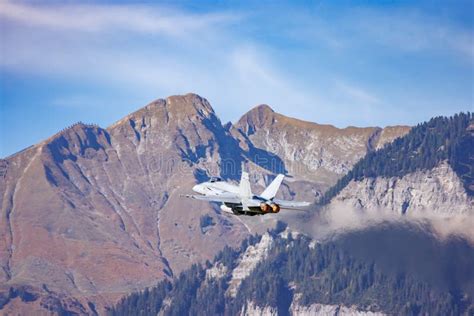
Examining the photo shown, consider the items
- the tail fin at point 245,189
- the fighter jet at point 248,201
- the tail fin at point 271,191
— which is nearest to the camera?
the fighter jet at point 248,201

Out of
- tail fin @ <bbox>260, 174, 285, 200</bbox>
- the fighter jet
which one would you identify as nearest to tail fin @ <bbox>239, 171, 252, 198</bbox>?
the fighter jet

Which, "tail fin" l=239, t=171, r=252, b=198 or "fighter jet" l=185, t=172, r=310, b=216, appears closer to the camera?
"fighter jet" l=185, t=172, r=310, b=216

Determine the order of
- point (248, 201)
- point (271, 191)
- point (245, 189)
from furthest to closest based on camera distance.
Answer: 1. point (271, 191)
2. point (245, 189)
3. point (248, 201)

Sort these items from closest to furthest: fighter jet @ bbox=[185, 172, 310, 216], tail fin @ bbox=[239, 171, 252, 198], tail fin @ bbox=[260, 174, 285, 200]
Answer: fighter jet @ bbox=[185, 172, 310, 216] < tail fin @ bbox=[260, 174, 285, 200] < tail fin @ bbox=[239, 171, 252, 198]

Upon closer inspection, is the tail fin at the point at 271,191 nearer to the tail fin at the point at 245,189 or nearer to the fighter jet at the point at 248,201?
the fighter jet at the point at 248,201

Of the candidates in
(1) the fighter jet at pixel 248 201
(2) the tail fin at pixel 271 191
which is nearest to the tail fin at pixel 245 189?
(1) the fighter jet at pixel 248 201

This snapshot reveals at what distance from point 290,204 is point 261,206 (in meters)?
4.41

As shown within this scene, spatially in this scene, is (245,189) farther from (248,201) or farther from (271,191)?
(271,191)

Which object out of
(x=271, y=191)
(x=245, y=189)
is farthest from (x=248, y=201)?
(x=271, y=191)

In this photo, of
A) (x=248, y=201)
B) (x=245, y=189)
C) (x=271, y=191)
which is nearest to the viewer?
(x=248, y=201)

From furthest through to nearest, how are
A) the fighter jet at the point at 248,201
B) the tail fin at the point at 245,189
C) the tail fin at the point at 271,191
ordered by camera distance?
the tail fin at the point at 245,189
the tail fin at the point at 271,191
the fighter jet at the point at 248,201

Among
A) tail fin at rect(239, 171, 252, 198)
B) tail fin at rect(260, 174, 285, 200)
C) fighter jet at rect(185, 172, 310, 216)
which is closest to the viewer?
fighter jet at rect(185, 172, 310, 216)

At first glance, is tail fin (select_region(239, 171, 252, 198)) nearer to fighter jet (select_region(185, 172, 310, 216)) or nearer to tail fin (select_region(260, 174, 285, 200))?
fighter jet (select_region(185, 172, 310, 216))

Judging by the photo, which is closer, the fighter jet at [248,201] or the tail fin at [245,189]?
the fighter jet at [248,201]
